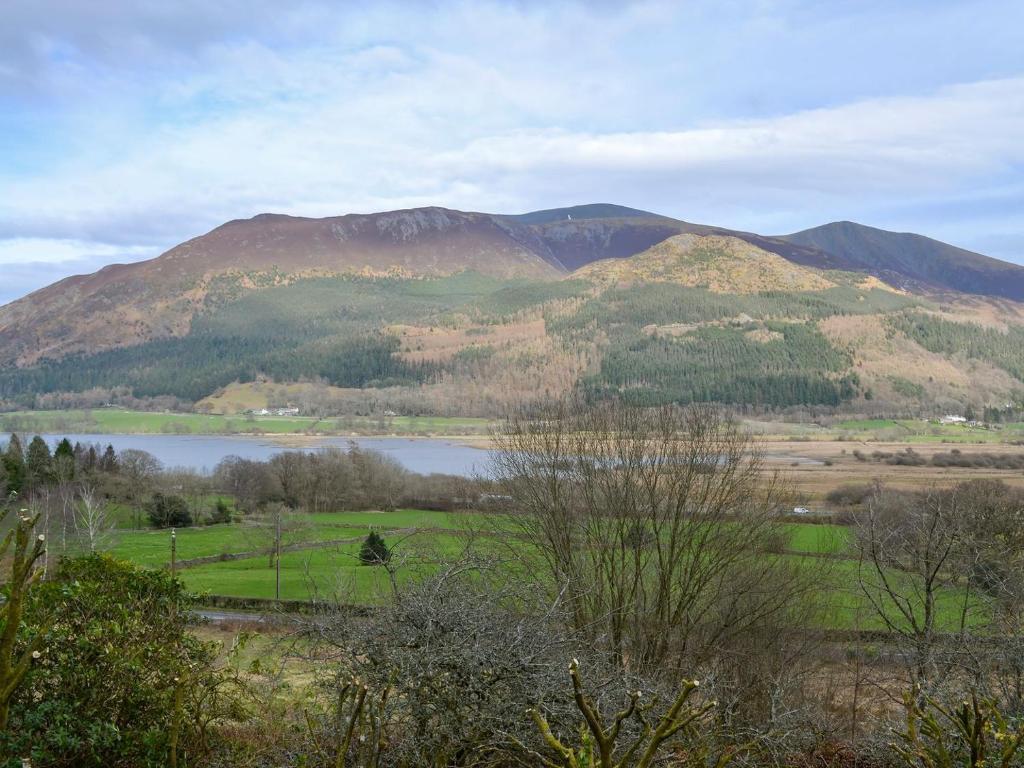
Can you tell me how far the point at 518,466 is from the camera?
56.7 ft

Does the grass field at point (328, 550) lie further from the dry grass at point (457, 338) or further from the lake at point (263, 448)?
the dry grass at point (457, 338)

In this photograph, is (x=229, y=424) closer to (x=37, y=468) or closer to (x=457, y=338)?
(x=457, y=338)

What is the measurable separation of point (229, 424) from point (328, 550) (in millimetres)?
84894

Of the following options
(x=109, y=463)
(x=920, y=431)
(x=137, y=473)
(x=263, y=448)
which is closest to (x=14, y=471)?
(x=137, y=473)

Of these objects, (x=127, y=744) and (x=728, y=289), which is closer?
(x=127, y=744)

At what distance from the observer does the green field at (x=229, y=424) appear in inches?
4136

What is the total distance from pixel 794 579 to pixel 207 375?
171836mm

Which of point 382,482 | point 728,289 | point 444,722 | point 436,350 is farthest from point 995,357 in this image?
point 444,722

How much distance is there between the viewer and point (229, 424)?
116m

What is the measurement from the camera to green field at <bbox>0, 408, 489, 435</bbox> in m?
105

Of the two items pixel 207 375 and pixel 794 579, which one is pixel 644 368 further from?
pixel 794 579

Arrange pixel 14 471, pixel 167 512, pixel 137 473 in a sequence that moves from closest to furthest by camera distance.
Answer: pixel 14 471
pixel 167 512
pixel 137 473

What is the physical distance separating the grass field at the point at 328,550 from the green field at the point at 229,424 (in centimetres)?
5068

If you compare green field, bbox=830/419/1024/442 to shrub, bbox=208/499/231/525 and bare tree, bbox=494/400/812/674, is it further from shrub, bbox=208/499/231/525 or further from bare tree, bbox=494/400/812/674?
bare tree, bbox=494/400/812/674
